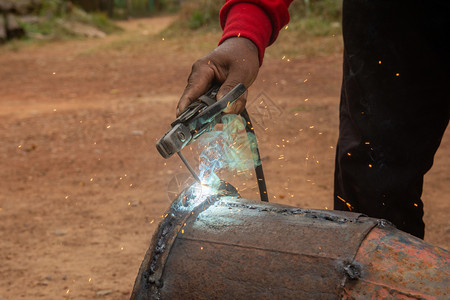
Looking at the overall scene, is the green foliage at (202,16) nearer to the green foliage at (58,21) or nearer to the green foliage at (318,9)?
the green foliage at (318,9)

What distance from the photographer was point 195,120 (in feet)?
5.42

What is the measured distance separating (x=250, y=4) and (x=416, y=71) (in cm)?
65

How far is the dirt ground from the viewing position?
3008mm

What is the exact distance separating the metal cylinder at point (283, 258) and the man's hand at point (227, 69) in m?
0.43

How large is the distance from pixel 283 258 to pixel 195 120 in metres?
0.53

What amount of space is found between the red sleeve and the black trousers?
26 cm

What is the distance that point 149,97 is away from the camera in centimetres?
659

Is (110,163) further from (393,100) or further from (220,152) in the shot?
(393,100)

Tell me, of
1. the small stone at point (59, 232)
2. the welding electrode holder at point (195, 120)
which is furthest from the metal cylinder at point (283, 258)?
the small stone at point (59, 232)

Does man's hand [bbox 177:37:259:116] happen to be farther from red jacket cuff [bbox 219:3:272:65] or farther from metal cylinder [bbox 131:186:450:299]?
metal cylinder [bbox 131:186:450:299]

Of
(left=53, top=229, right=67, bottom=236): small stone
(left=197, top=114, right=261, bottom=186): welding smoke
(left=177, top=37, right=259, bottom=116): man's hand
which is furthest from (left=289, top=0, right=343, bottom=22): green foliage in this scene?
(left=177, top=37, right=259, bottom=116): man's hand

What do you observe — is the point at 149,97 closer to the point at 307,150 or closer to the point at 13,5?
the point at 307,150

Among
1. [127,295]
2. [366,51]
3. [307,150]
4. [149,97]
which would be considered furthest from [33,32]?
[366,51]

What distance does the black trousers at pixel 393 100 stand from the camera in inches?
70.0
